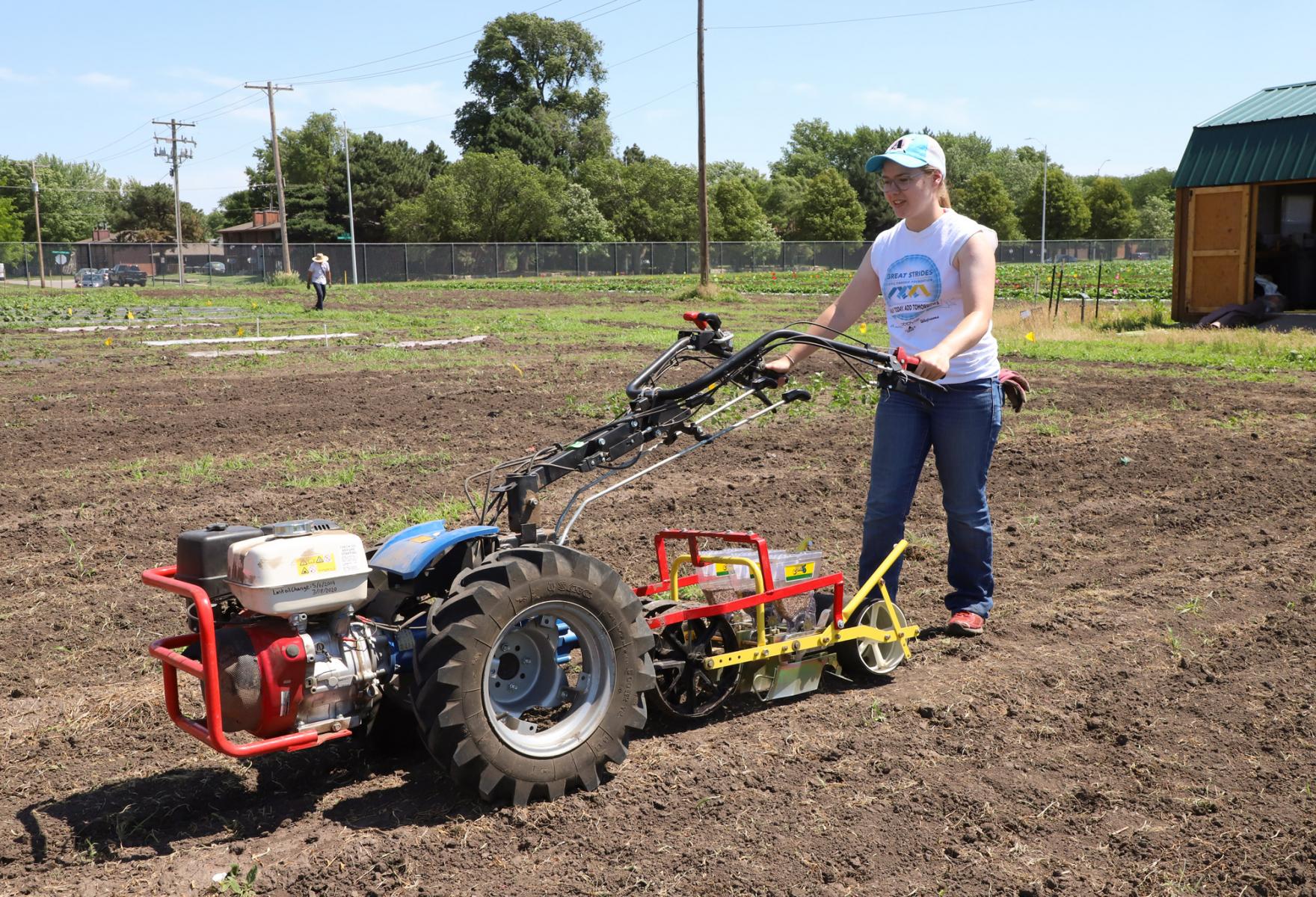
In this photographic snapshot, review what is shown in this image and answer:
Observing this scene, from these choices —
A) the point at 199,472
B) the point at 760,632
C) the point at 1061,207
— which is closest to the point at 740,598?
the point at 760,632

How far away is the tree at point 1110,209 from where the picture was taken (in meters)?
92.0

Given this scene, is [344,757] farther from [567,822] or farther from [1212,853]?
[1212,853]

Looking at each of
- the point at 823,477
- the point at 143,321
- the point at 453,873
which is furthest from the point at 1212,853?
the point at 143,321

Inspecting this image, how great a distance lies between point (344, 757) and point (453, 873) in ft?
3.83

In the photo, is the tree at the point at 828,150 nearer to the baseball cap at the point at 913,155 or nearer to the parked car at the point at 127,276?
the parked car at the point at 127,276

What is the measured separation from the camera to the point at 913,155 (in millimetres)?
4859

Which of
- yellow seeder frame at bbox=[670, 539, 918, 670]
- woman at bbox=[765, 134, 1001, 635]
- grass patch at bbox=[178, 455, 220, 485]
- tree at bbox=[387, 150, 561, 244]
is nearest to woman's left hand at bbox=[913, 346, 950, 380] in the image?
woman at bbox=[765, 134, 1001, 635]

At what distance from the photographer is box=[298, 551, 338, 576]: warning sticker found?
11.9ft

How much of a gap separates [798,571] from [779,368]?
34.7 inches

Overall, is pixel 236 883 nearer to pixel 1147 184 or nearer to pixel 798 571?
pixel 798 571

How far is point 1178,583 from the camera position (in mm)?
6477

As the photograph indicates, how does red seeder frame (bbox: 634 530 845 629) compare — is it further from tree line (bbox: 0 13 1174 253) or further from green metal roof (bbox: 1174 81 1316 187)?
tree line (bbox: 0 13 1174 253)

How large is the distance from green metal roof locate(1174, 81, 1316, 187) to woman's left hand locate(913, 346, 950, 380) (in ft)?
64.1

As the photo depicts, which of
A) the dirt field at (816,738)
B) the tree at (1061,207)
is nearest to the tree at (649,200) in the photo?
the tree at (1061,207)
